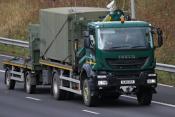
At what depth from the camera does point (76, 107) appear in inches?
930

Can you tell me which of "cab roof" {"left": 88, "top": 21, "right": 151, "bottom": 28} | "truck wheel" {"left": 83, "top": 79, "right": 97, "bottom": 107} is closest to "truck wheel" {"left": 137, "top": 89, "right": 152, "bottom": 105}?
"truck wheel" {"left": 83, "top": 79, "right": 97, "bottom": 107}

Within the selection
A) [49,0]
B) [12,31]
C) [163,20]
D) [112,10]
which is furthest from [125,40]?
[49,0]

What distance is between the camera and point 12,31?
48.6 metres

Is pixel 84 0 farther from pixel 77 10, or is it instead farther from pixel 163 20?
pixel 77 10

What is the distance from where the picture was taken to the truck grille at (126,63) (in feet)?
76.7

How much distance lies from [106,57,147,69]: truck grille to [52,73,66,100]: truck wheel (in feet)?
10.1

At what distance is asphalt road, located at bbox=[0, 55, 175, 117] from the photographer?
2162 centimetres

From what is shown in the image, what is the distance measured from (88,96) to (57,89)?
2.71 meters

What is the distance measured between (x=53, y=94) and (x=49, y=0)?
85.6 ft

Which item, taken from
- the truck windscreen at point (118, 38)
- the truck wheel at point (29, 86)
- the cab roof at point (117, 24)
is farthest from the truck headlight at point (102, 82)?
the truck wheel at point (29, 86)

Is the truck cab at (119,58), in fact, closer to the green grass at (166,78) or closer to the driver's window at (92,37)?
the driver's window at (92,37)

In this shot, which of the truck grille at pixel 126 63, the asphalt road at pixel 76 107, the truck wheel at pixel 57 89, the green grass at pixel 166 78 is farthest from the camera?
the green grass at pixel 166 78

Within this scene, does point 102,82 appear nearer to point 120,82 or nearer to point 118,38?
point 120,82

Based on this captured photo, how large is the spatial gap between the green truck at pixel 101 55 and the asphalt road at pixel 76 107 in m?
0.41
